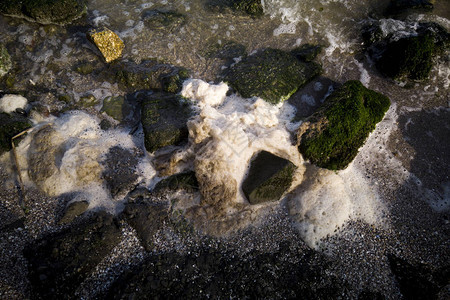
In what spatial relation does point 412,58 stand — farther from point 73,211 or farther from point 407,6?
point 73,211

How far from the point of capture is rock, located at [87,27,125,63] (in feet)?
18.1

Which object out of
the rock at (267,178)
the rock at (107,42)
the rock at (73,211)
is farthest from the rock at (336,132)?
the rock at (107,42)

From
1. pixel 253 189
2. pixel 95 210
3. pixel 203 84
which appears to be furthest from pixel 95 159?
pixel 253 189

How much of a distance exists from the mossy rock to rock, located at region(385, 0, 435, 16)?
3.16m

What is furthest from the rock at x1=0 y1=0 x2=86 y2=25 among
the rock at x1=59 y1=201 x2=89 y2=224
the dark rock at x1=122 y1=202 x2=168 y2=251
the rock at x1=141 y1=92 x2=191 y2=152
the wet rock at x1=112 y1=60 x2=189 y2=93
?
the dark rock at x1=122 y1=202 x2=168 y2=251

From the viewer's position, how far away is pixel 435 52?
579cm

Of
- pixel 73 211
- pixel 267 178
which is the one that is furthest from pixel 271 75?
pixel 73 211

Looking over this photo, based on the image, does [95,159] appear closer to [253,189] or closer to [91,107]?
[91,107]

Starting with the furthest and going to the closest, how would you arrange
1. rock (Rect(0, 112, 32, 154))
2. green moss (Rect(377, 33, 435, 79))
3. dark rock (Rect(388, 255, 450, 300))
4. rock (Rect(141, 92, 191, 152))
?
green moss (Rect(377, 33, 435, 79)) < rock (Rect(141, 92, 191, 152)) < rock (Rect(0, 112, 32, 154)) < dark rock (Rect(388, 255, 450, 300))

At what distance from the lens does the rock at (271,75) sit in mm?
5234

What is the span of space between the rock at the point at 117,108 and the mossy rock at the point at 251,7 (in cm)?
369

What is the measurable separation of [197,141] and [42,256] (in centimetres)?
258

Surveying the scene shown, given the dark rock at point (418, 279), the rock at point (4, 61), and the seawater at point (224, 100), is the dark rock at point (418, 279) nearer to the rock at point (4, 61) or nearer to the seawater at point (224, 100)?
the seawater at point (224, 100)

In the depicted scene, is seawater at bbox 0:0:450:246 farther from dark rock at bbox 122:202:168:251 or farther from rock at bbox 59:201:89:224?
dark rock at bbox 122:202:168:251
